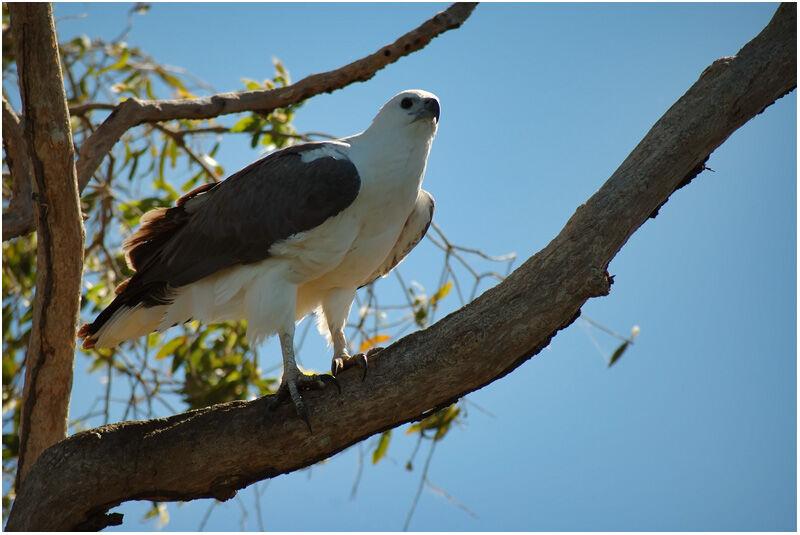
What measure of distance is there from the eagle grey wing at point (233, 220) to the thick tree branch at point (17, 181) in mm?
440

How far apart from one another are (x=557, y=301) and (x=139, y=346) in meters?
3.04

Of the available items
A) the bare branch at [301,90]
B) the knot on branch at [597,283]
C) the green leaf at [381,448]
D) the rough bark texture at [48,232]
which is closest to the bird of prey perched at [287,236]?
the rough bark texture at [48,232]

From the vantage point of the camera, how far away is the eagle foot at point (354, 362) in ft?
10.2

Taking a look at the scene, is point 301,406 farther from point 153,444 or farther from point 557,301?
point 557,301

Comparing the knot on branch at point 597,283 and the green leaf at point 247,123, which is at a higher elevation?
the green leaf at point 247,123

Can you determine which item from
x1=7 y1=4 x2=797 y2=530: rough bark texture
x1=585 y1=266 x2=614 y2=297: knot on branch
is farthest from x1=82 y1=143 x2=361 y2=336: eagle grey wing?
x1=585 y1=266 x2=614 y2=297: knot on branch

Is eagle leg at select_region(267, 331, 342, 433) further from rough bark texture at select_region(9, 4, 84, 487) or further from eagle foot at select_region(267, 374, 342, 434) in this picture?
rough bark texture at select_region(9, 4, 84, 487)

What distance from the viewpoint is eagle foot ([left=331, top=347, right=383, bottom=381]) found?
123 inches

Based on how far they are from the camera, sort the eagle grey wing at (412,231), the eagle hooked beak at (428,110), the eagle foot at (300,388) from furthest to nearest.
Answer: the eagle grey wing at (412,231), the eagle hooked beak at (428,110), the eagle foot at (300,388)

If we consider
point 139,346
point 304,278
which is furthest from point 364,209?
point 139,346

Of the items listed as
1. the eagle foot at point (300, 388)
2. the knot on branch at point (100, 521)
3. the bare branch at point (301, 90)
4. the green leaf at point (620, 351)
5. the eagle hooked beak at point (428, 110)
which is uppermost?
the bare branch at point (301, 90)

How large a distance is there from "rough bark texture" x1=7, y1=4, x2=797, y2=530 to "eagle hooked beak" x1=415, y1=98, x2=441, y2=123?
84cm

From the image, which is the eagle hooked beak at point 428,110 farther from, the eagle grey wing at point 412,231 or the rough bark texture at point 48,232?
the rough bark texture at point 48,232

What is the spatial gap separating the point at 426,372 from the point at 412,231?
1049 mm
